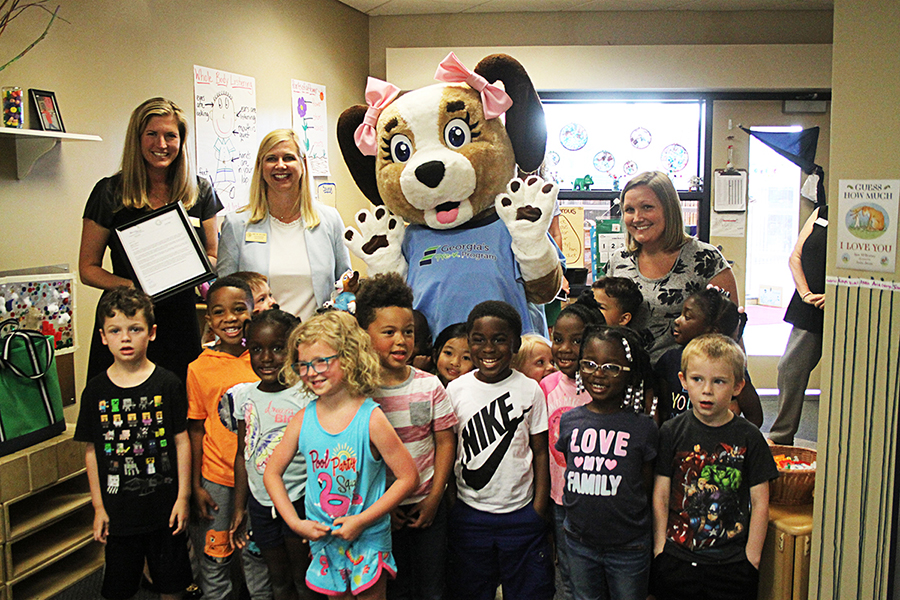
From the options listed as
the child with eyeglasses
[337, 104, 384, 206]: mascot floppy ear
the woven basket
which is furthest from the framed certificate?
the woven basket

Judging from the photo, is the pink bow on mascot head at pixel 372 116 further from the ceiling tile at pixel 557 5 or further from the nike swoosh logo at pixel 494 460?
the ceiling tile at pixel 557 5

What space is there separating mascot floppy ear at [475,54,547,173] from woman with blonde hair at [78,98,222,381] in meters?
1.04

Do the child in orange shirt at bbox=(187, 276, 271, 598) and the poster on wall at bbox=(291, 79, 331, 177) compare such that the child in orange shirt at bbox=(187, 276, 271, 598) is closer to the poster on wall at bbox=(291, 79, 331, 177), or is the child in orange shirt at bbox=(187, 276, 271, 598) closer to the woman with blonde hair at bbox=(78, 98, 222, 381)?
the woman with blonde hair at bbox=(78, 98, 222, 381)

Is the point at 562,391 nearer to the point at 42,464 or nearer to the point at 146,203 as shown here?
the point at 146,203

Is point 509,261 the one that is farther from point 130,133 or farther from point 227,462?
point 130,133

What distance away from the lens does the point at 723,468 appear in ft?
5.51

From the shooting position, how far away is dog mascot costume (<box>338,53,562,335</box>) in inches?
85.0

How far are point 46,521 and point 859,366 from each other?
2.43 metres

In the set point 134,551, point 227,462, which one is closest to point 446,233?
point 227,462

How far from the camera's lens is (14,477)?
2234 millimetres

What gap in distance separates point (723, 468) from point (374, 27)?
4.36m

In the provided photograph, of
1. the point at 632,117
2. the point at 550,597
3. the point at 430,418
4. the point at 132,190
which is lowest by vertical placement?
the point at 550,597

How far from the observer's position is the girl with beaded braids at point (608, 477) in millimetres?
1667

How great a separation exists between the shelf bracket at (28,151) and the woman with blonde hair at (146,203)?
16.8 inches
